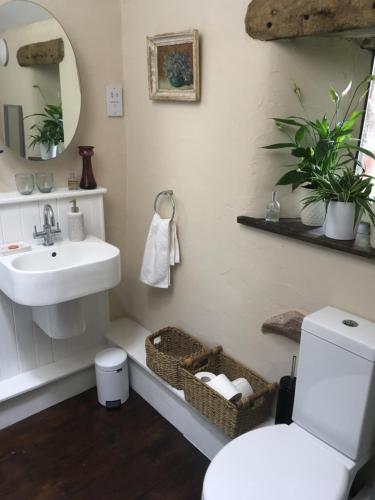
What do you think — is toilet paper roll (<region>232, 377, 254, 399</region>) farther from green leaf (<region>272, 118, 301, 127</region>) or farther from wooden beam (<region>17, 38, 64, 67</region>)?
wooden beam (<region>17, 38, 64, 67</region>)

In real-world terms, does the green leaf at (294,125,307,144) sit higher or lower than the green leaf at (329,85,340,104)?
lower

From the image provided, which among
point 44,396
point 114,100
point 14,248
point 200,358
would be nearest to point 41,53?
point 114,100

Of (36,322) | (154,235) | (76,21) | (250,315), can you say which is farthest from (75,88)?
(250,315)

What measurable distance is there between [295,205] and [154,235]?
71cm

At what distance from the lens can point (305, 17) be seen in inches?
50.6

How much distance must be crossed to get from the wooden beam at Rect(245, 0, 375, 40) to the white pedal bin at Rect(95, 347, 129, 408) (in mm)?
1586

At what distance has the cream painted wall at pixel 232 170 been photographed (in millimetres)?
1487

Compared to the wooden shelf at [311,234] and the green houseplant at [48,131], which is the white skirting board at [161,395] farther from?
the green houseplant at [48,131]

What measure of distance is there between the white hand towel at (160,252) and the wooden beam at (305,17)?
922 millimetres

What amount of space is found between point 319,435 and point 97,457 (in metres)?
1.00

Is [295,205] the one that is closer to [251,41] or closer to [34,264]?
[251,41]

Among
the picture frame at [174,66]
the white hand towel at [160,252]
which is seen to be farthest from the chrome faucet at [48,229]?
the picture frame at [174,66]

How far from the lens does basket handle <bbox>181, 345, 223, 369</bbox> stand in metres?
1.80

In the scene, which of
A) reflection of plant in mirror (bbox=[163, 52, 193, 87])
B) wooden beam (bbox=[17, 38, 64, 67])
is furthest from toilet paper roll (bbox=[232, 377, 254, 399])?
wooden beam (bbox=[17, 38, 64, 67])
